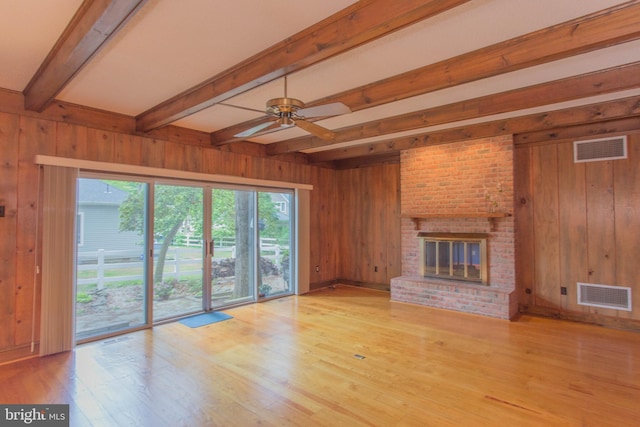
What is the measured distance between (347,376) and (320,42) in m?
2.75

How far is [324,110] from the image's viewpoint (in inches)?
106

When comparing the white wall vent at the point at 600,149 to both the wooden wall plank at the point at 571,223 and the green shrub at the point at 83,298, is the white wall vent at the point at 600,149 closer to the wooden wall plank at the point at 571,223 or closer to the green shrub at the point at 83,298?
the wooden wall plank at the point at 571,223

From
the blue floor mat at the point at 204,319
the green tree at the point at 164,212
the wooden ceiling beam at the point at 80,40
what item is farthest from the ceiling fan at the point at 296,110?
the blue floor mat at the point at 204,319

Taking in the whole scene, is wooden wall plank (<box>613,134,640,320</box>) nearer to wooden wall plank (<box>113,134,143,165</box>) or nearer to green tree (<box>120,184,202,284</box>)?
green tree (<box>120,184,202,284</box>)

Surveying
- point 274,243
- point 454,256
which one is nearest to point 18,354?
point 274,243

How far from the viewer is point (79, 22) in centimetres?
215

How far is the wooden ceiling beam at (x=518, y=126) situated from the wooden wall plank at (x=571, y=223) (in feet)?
1.87

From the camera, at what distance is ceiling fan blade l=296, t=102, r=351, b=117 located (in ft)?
8.60

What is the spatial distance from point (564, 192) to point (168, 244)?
18.4 feet

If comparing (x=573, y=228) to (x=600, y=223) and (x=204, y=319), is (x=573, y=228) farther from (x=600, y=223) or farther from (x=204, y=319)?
(x=204, y=319)

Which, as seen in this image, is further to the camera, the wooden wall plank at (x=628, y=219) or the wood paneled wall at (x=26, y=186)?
the wooden wall plank at (x=628, y=219)

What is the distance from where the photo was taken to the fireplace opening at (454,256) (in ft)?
16.7

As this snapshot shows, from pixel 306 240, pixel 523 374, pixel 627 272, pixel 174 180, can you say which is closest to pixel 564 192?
pixel 627 272

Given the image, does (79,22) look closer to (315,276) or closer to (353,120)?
(353,120)
